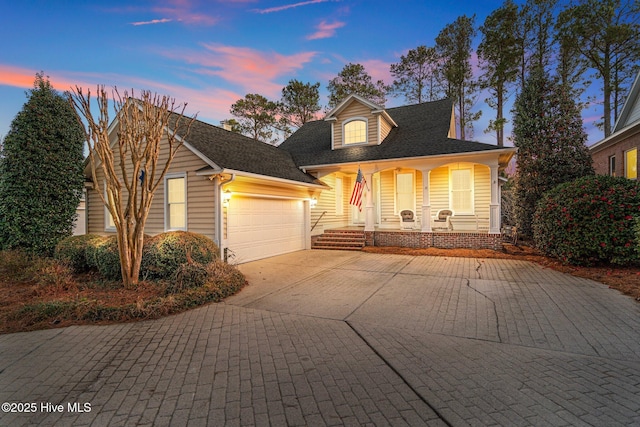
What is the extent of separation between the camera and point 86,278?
278 inches

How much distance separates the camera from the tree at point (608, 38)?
653 inches

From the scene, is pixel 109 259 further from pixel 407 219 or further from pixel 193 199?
pixel 407 219

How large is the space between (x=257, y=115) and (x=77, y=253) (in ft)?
67.3

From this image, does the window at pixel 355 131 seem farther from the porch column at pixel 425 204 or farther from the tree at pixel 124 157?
the tree at pixel 124 157

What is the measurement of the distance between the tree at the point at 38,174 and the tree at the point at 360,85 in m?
19.7

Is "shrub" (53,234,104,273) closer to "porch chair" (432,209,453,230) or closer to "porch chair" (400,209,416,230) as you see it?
"porch chair" (400,209,416,230)

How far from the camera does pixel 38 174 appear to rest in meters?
9.10

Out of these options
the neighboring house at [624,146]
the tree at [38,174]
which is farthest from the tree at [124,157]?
the neighboring house at [624,146]

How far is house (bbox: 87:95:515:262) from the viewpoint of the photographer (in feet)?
30.1

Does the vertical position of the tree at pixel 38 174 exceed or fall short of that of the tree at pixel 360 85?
it falls short

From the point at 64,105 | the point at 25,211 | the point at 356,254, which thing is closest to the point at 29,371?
the point at 25,211

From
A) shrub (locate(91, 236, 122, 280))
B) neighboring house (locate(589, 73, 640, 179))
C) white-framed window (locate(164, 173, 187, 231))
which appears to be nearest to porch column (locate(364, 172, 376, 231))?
white-framed window (locate(164, 173, 187, 231))

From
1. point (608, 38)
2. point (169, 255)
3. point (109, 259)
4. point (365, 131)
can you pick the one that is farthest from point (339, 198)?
point (608, 38)

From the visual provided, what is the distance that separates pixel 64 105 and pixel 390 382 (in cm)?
1276
